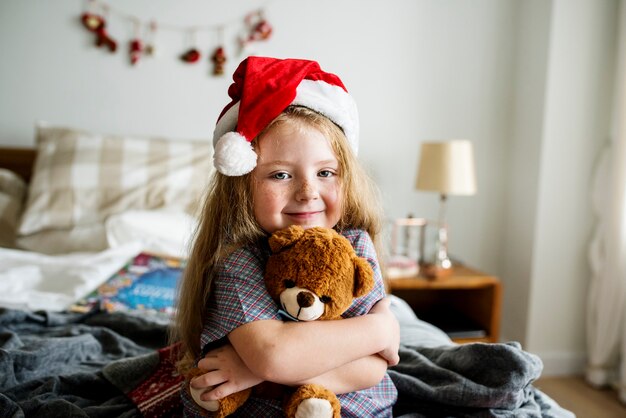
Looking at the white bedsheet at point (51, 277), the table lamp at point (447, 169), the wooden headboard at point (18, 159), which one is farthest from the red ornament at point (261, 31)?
the white bedsheet at point (51, 277)

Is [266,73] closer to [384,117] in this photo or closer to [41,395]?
[41,395]

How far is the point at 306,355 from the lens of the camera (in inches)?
24.3

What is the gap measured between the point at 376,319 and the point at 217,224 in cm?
28

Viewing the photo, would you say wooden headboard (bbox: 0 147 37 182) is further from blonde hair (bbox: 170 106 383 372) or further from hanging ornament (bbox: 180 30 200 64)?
blonde hair (bbox: 170 106 383 372)

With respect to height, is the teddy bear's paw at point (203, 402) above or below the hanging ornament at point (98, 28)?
below

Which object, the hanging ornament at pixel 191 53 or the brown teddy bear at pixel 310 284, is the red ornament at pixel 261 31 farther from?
the brown teddy bear at pixel 310 284

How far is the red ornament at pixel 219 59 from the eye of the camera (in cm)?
241

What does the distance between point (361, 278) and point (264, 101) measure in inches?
10.7

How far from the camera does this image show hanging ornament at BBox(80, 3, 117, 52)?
229 cm

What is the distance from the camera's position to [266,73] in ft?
2.40

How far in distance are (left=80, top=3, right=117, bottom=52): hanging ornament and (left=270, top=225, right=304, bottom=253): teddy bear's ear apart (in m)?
2.03

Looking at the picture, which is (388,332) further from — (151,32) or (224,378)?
(151,32)

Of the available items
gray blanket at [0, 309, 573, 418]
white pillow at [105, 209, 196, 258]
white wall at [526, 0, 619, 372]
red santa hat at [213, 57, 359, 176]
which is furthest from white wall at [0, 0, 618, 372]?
red santa hat at [213, 57, 359, 176]

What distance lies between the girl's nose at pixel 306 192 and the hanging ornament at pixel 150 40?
194 cm
